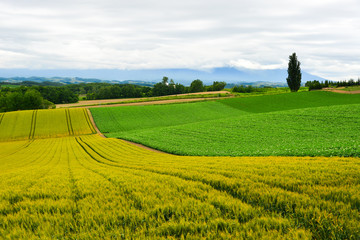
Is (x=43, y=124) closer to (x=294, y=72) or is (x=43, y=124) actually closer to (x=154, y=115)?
(x=154, y=115)

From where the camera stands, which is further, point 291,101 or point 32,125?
point 291,101

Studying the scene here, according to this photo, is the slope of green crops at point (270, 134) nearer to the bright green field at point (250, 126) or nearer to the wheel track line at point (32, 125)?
the bright green field at point (250, 126)

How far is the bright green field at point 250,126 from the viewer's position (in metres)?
22.8

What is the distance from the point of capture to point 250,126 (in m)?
38.8

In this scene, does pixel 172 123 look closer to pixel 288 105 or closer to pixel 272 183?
pixel 288 105

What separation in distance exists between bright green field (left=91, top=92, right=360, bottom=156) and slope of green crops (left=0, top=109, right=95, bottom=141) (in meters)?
5.33

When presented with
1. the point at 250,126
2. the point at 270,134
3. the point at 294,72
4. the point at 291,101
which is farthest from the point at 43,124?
the point at 294,72

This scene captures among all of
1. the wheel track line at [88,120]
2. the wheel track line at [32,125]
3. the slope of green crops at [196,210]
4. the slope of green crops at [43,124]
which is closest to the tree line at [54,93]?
the slope of green crops at [43,124]

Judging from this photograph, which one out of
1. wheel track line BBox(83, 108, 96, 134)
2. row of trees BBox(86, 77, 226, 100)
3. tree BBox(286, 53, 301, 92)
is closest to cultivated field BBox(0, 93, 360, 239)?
wheel track line BBox(83, 108, 96, 134)

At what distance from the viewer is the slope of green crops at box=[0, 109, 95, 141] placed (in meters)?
55.1

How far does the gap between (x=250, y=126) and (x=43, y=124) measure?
60526 millimetres

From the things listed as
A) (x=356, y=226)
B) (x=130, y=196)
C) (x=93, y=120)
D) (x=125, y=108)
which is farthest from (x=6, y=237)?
(x=125, y=108)

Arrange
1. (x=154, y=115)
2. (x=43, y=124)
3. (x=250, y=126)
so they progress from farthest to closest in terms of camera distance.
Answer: (x=154, y=115) < (x=43, y=124) < (x=250, y=126)

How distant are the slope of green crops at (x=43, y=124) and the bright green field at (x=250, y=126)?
5332 millimetres
